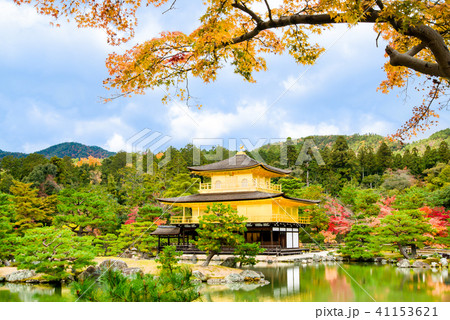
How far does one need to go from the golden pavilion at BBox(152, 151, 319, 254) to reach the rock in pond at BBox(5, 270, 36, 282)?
817 cm

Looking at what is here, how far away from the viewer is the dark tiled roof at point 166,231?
18422mm

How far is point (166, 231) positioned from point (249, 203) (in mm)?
4392

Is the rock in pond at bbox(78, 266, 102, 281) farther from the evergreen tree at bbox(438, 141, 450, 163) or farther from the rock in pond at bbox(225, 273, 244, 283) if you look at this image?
the evergreen tree at bbox(438, 141, 450, 163)

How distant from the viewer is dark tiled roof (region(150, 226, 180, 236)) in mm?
18422

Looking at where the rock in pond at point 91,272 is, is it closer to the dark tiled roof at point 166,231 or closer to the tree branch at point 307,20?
the dark tiled roof at point 166,231

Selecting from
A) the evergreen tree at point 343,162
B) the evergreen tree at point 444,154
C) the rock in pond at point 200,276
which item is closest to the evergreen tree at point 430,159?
the evergreen tree at point 444,154

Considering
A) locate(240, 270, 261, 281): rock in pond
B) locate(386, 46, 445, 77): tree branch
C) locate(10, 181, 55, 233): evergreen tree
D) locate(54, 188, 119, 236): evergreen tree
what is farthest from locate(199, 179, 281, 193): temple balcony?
locate(386, 46, 445, 77): tree branch

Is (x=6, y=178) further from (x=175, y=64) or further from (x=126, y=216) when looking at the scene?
(x=175, y=64)

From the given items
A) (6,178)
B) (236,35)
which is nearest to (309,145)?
(6,178)

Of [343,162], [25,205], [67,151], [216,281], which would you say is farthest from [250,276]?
[67,151]

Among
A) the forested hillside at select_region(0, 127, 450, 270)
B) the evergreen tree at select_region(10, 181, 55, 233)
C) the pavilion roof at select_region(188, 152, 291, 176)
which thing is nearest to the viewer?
the forested hillside at select_region(0, 127, 450, 270)

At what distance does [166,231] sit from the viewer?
18656 mm

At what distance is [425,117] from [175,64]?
12.2 ft

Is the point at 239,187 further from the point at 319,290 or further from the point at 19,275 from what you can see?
the point at 319,290
